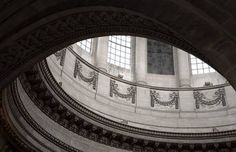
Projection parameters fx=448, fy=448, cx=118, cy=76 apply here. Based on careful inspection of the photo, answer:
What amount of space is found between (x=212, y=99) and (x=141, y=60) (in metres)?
5.29

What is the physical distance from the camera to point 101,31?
12875mm

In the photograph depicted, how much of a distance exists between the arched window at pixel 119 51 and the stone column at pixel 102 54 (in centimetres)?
51

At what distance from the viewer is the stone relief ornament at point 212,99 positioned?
27562 mm

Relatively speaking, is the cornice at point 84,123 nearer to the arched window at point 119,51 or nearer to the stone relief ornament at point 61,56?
the stone relief ornament at point 61,56

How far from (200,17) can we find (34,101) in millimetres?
13046

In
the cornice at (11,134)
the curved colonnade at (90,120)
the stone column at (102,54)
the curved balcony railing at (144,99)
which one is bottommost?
the cornice at (11,134)

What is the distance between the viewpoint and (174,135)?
24938mm

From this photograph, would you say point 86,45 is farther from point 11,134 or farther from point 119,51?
point 11,134

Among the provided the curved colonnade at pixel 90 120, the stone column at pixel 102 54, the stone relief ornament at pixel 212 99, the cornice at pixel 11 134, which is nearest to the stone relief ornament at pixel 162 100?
the curved colonnade at pixel 90 120

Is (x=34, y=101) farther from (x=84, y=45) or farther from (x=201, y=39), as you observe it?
(x=201, y=39)

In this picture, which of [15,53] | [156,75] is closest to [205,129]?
[156,75]

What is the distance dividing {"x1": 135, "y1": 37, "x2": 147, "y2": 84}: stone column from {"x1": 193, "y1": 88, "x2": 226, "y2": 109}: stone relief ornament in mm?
3560

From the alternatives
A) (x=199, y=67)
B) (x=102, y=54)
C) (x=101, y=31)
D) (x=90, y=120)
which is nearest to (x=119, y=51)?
(x=102, y=54)

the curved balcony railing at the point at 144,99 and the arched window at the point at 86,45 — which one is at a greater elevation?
the arched window at the point at 86,45
